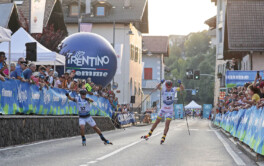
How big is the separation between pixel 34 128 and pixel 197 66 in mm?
121946

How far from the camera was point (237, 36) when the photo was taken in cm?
4356

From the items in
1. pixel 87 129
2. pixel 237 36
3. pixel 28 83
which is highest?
pixel 237 36

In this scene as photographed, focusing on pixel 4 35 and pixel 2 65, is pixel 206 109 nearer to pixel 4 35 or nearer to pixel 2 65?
pixel 4 35

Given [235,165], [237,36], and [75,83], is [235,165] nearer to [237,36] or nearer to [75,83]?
[75,83]

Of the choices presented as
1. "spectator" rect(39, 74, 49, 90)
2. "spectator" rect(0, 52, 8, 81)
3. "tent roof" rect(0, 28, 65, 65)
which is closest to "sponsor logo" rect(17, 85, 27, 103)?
"spectator" rect(0, 52, 8, 81)

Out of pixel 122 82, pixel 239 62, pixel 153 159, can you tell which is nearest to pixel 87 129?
pixel 153 159

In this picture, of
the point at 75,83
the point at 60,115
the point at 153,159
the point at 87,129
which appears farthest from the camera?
the point at 87,129

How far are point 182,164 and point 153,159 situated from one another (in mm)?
1070

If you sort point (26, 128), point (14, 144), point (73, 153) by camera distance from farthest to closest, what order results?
point (26, 128)
point (14, 144)
point (73, 153)

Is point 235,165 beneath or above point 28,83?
beneath

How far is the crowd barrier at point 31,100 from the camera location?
648 inches

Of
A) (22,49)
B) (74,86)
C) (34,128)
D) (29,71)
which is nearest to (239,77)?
(74,86)

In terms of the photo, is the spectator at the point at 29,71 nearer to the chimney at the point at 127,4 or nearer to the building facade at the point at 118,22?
the building facade at the point at 118,22

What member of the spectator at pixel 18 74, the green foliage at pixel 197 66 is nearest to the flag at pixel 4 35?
the spectator at pixel 18 74
